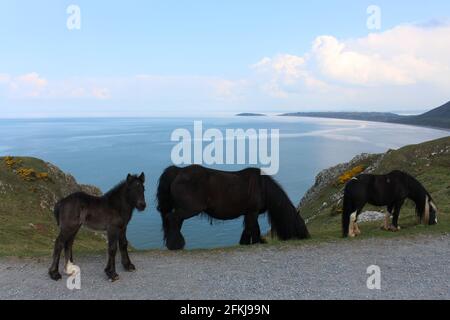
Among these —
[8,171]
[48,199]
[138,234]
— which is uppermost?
[8,171]

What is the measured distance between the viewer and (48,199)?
38.7 metres

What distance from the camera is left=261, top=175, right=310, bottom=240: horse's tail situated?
42.3 feet

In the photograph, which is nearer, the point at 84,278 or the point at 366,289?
the point at 366,289

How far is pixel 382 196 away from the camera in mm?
14289

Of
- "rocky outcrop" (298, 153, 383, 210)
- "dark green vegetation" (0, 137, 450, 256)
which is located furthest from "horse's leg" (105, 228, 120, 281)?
"rocky outcrop" (298, 153, 383, 210)

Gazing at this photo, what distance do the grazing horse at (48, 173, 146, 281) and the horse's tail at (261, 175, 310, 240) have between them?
15.2 feet

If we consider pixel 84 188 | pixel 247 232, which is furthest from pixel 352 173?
pixel 247 232

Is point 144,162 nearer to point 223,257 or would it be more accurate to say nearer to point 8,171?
point 8,171

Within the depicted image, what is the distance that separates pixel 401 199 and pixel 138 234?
3915 cm

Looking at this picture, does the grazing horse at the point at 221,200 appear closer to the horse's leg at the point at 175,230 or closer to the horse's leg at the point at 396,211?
the horse's leg at the point at 175,230

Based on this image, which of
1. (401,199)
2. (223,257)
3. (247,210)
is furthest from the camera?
(401,199)

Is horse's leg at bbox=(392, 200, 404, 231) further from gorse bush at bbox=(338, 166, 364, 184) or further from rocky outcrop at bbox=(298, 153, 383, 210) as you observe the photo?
rocky outcrop at bbox=(298, 153, 383, 210)

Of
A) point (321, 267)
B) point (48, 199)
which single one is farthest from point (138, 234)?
point (321, 267)
